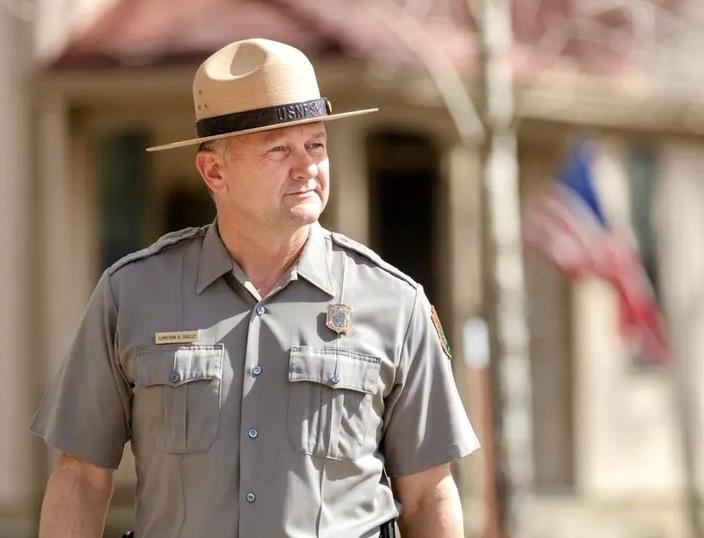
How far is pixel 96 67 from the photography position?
11.0 m

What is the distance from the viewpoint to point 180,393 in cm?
329

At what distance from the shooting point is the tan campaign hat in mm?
3383

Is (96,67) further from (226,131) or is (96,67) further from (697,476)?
(226,131)

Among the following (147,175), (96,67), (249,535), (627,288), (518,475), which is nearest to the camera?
(249,535)

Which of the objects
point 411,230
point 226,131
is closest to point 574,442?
point 411,230

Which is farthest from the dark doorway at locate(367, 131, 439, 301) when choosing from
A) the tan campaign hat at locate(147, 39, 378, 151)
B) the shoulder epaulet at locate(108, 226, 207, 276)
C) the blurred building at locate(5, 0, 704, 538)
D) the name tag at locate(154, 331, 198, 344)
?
the name tag at locate(154, 331, 198, 344)

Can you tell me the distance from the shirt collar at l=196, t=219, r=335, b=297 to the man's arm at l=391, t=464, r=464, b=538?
0.42 metres

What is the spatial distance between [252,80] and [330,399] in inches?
26.8

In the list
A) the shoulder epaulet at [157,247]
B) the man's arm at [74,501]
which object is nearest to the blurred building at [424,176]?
the shoulder epaulet at [157,247]

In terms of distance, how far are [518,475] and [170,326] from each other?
481cm

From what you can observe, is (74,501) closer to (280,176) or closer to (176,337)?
(176,337)

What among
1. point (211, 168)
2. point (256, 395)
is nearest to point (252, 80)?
point (211, 168)

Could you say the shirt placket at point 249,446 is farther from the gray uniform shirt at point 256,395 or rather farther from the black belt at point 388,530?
the black belt at point 388,530

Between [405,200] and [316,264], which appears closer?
[316,264]
